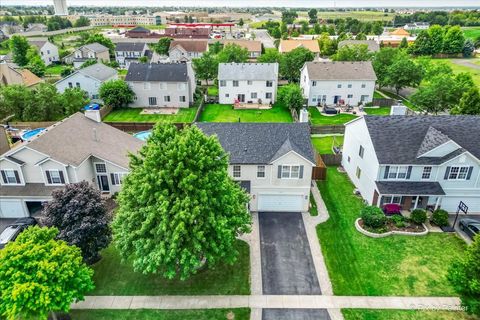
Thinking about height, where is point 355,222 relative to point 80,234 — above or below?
below

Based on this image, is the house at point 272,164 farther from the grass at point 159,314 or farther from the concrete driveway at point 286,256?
the grass at point 159,314

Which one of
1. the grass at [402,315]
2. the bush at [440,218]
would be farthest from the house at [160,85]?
the grass at [402,315]

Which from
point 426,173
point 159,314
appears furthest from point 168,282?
point 426,173

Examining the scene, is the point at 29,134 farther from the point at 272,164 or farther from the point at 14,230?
the point at 272,164

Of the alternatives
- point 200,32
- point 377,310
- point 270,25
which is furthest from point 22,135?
point 270,25

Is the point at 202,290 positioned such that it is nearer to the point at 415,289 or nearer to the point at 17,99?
the point at 415,289

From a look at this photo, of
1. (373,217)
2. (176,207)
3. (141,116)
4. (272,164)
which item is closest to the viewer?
(176,207)
